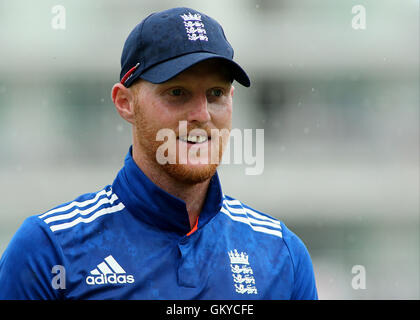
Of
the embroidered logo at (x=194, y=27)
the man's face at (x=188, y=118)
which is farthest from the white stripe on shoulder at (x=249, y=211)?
the embroidered logo at (x=194, y=27)

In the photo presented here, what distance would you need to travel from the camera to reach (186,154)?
8.73ft

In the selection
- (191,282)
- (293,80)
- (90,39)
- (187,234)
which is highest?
(90,39)

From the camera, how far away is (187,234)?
2.74 meters

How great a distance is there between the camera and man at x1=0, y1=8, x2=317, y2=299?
2.50 metres

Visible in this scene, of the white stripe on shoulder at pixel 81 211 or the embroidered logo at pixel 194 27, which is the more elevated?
the embroidered logo at pixel 194 27

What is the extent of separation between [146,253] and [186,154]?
461 mm

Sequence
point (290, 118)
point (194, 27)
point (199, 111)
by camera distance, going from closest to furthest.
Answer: point (199, 111) < point (194, 27) < point (290, 118)

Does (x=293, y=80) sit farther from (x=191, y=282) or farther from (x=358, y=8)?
(x=191, y=282)

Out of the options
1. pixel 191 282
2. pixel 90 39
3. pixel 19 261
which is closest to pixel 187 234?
pixel 191 282

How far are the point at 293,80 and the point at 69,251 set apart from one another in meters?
14.2

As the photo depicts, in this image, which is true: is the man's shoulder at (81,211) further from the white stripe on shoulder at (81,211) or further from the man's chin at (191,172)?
the man's chin at (191,172)

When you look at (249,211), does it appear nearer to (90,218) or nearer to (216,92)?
(216,92)

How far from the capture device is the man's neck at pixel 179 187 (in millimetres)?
2771

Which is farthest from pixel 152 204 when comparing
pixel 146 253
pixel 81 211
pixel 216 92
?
pixel 216 92
